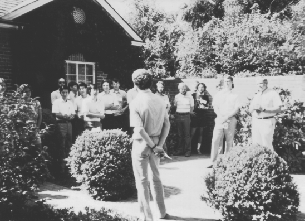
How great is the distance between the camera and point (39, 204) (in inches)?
217

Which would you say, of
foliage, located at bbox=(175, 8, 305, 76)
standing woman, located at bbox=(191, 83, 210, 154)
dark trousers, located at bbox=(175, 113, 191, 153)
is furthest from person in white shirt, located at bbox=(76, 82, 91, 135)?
foliage, located at bbox=(175, 8, 305, 76)

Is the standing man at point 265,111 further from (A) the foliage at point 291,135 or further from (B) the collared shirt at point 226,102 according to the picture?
(A) the foliage at point 291,135

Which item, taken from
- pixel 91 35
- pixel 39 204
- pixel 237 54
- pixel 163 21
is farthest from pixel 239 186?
pixel 163 21

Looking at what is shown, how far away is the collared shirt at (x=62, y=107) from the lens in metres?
8.95

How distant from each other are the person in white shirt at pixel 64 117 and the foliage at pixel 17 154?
10.1 feet

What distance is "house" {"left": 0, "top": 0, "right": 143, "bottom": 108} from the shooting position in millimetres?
10906

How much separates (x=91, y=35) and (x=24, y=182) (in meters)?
8.88

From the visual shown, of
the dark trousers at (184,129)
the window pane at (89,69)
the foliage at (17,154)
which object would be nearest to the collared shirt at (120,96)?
the dark trousers at (184,129)

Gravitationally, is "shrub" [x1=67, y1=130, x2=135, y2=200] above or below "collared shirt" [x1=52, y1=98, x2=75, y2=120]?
below

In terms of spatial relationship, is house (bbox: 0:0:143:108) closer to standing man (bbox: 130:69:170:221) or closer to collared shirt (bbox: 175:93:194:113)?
collared shirt (bbox: 175:93:194:113)

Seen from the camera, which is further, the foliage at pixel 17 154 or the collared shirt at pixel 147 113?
the collared shirt at pixel 147 113

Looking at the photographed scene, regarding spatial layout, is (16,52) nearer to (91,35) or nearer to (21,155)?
(91,35)

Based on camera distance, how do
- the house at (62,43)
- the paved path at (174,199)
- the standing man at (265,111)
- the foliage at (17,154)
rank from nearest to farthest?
the foliage at (17,154)
the paved path at (174,199)
the standing man at (265,111)
the house at (62,43)

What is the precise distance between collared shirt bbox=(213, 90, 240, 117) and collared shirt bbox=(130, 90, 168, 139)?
3903 mm
